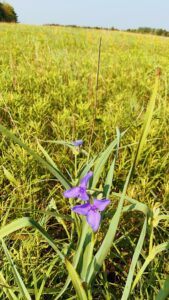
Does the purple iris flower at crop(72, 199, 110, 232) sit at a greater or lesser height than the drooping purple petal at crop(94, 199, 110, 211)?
lesser

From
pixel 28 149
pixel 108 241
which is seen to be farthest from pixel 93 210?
pixel 28 149

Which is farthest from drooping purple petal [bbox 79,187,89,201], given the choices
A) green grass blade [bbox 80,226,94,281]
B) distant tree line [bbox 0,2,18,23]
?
distant tree line [bbox 0,2,18,23]

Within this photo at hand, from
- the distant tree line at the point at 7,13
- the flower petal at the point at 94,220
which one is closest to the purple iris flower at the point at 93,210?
the flower petal at the point at 94,220

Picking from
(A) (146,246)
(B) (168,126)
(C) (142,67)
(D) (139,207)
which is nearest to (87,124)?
(B) (168,126)

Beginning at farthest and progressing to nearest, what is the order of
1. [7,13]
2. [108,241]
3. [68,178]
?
1. [7,13]
2. [68,178]
3. [108,241]

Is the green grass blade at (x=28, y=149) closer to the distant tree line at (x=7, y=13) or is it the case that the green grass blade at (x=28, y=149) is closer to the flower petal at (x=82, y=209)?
the flower petal at (x=82, y=209)

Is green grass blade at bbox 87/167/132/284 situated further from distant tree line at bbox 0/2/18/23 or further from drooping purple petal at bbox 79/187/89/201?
distant tree line at bbox 0/2/18/23

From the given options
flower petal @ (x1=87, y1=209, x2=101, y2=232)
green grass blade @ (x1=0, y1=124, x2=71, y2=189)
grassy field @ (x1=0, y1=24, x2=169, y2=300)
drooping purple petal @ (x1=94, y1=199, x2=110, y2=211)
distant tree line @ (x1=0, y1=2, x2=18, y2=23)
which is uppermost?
distant tree line @ (x1=0, y1=2, x2=18, y2=23)

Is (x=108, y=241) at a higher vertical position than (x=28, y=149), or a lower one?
lower

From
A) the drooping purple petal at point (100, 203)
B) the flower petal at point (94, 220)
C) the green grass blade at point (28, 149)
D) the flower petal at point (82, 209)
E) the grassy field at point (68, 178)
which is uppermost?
the green grass blade at point (28, 149)

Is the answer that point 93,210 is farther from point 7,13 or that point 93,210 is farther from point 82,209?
point 7,13
